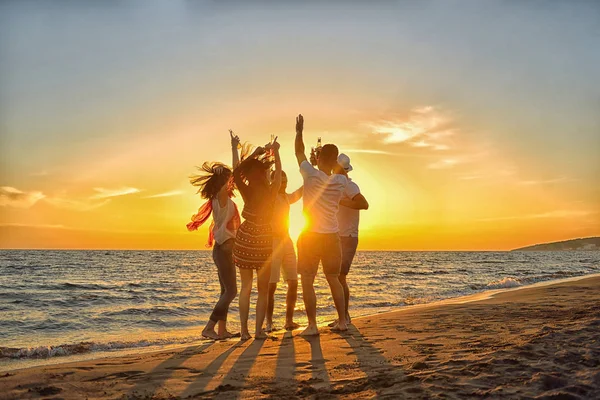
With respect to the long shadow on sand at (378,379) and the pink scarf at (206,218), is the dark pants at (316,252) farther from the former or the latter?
the long shadow on sand at (378,379)

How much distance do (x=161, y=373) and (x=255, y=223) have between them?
2.31 metres

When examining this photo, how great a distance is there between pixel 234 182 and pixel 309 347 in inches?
90.3

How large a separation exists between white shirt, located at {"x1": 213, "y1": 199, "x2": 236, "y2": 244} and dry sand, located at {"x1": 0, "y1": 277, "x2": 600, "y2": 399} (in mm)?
1452

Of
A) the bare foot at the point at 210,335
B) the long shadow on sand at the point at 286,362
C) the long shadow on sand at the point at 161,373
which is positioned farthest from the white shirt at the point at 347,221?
the long shadow on sand at the point at 161,373

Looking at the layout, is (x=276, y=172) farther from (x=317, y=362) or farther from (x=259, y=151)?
(x=317, y=362)

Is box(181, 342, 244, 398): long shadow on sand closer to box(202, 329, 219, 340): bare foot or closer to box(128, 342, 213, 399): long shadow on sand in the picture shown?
box(128, 342, 213, 399): long shadow on sand

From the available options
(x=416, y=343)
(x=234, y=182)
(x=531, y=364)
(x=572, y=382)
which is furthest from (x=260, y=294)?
(x=572, y=382)

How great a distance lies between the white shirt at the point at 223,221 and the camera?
680 cm

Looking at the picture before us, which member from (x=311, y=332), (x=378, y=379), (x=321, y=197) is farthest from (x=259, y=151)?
(x=378, y=379)

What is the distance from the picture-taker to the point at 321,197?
20.3 ft

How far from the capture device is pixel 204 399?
140 inches

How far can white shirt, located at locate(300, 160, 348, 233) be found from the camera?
6137 millimetres

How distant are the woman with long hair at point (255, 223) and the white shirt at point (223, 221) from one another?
20.9 inches

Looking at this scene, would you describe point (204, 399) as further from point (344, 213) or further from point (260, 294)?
point (344, 213)
